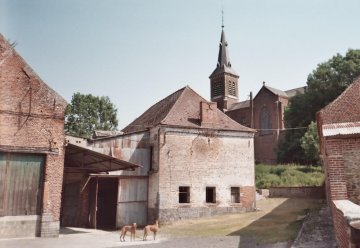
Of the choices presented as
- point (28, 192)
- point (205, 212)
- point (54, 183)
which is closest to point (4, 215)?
point (28, 192)

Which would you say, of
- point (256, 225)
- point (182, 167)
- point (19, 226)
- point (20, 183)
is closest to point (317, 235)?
point (256, 225)

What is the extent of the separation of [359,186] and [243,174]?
1201 centimetres

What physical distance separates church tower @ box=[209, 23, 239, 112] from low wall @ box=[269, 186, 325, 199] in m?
27.8

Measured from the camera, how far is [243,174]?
23.2 meters

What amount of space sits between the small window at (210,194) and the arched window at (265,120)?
2901cm

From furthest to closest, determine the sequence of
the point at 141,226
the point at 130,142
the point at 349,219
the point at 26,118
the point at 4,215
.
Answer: the point at 130,142 < the point at 141,226 < the point at 26,118 < the point at 4,215 < the point at 349,219

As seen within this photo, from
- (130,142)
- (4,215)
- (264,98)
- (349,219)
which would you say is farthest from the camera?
(264,98)

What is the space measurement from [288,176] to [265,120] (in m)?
20.4

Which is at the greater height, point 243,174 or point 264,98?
point 264,98

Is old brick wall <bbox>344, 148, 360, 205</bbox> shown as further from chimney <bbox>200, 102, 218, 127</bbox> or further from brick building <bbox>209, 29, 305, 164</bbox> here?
brick building <bbox>209, 29, 305, 164</bbox>

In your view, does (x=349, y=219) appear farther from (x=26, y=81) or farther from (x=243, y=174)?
(x=243, y=174)

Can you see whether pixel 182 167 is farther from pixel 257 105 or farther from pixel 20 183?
pixel 257 105

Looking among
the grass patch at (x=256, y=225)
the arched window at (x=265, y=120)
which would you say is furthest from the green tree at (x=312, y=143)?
the arched window at (x=265, y=120)

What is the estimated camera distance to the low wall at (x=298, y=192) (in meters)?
25.8
